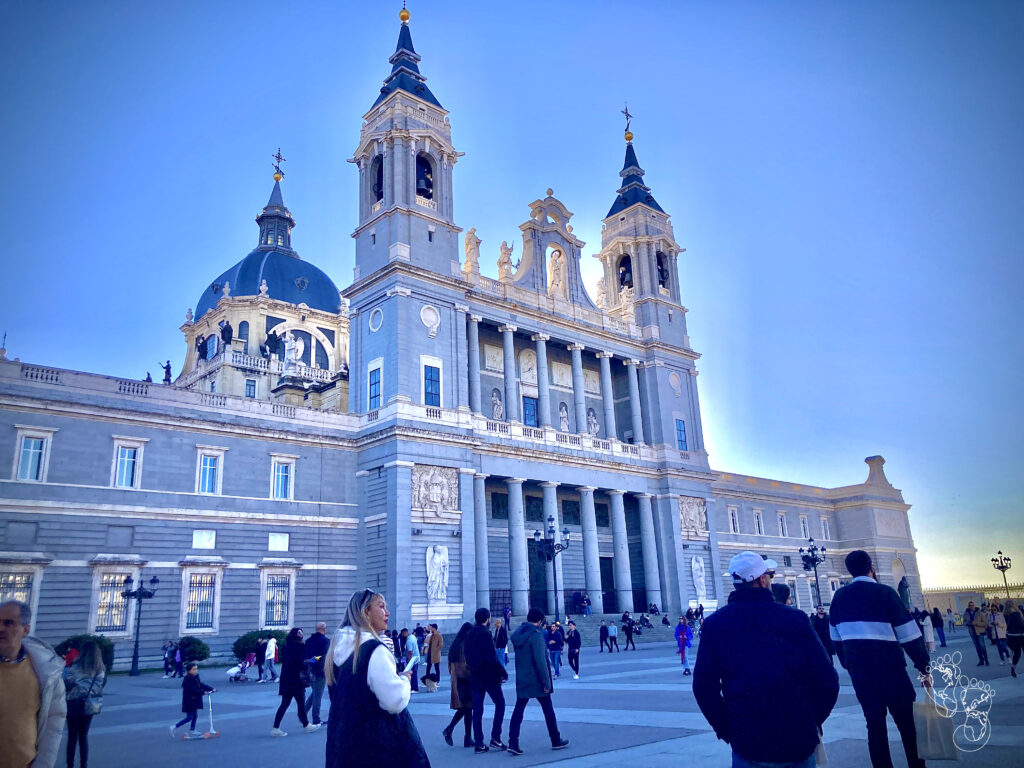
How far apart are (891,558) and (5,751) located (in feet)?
241

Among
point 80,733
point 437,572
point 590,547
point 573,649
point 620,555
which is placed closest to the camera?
point 80,733

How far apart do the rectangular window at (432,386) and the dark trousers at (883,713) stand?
105 ft

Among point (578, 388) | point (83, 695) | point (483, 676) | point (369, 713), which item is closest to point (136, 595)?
point (83, 695)

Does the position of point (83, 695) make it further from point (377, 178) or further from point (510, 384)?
point (377, 178)

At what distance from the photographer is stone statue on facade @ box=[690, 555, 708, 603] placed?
155 ft

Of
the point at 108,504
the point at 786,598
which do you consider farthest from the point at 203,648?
the point at 786,598

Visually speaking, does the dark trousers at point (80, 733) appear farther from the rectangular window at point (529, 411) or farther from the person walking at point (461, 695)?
the rectangular window at point (529, 411)

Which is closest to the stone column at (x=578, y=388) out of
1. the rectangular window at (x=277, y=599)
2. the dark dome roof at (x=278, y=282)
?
the rectangular window at (x=277, y=599)

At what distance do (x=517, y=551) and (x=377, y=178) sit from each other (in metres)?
20.6

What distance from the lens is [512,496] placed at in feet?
136

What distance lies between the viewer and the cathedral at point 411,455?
98.0 ft

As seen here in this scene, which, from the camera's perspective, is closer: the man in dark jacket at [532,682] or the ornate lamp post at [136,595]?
the man in dark jacket at [532,682]

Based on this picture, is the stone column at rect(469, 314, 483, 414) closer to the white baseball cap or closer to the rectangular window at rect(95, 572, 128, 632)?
the rectangular window at rect(95, 572, 128, 632)
